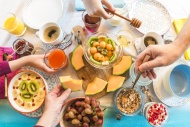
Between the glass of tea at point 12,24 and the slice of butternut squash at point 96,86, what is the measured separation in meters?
0.46

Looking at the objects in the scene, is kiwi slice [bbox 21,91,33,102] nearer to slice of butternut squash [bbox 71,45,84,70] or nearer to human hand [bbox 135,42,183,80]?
slice of butternut squash [bbox 71,45,84,70]

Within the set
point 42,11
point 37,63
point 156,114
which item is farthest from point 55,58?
point 156,114

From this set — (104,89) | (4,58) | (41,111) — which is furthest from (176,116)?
(4,58)

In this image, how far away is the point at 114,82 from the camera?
3.28 feet

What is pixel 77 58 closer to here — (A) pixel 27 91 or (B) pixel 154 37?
(A) pixel 27 91

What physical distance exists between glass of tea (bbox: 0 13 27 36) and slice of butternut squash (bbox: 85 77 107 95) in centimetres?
46

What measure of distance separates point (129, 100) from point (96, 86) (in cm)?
17

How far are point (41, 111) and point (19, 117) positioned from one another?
0.12 meters

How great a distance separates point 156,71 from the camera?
3.46 ft

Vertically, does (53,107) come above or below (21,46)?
below

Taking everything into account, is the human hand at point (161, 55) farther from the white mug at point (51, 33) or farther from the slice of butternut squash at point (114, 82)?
the white mug at point (51, 33)

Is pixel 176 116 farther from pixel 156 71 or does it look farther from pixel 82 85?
pixel 82 85

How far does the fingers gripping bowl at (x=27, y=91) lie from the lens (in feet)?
3.17

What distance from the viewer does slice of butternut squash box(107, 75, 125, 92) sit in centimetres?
98
